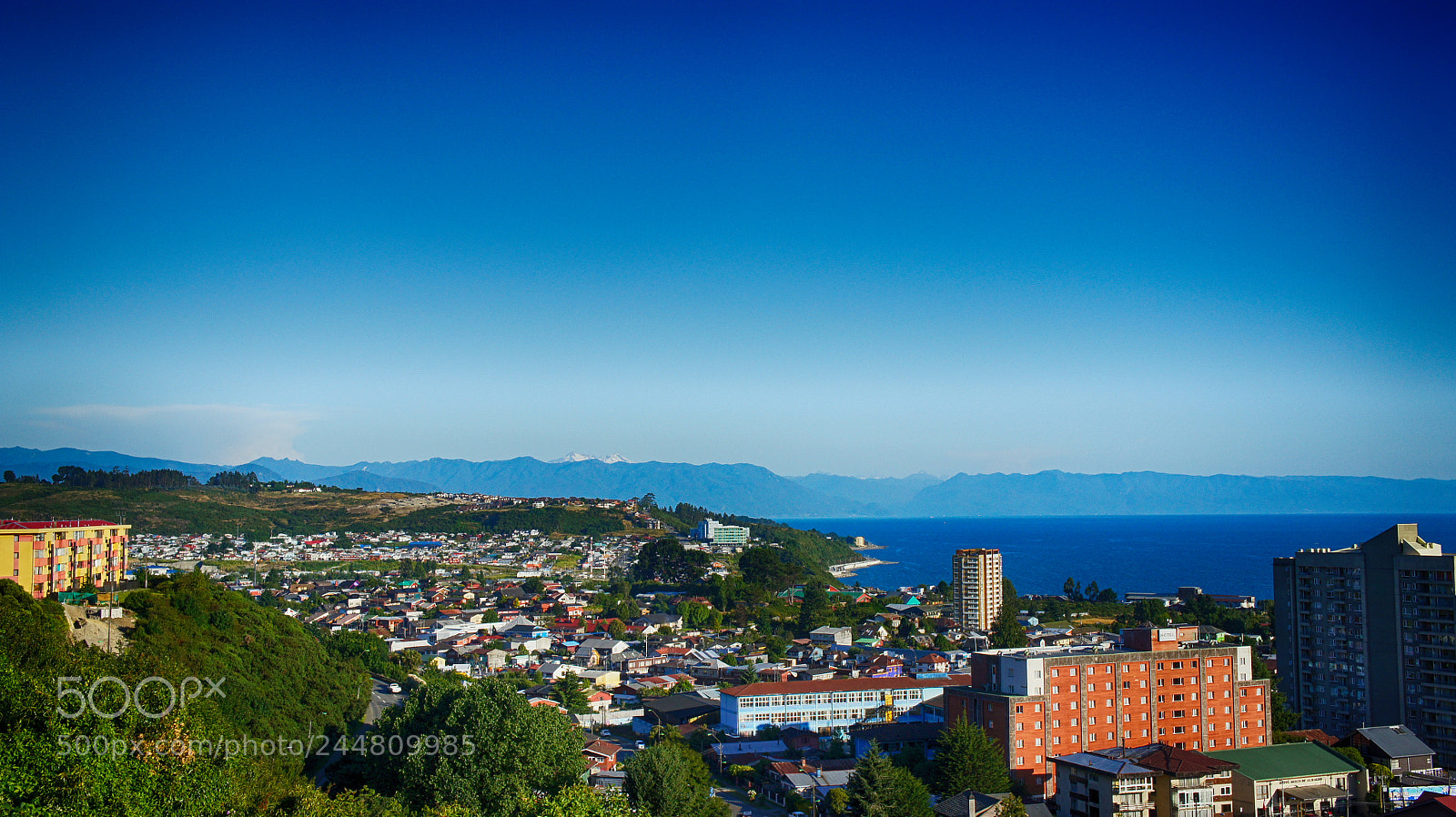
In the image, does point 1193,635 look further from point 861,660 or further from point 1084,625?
point 1084,625

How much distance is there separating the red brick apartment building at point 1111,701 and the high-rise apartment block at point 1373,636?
3691 millimetres

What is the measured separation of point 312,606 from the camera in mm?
32969

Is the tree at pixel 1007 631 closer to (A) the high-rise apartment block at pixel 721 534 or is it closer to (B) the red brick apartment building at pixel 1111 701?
(B) the red brick apartment building at pixel 1111 701

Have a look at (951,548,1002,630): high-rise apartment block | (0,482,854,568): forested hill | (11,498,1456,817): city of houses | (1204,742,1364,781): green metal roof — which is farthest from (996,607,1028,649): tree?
(0,482,854,568): forested hill

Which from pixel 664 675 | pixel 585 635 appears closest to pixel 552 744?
pixel 664 675

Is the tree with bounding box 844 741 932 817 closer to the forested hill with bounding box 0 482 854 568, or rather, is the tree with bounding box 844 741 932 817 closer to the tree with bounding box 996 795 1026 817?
the tree with bounding box 996 795 1026 817

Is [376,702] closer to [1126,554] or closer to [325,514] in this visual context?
[325,514]

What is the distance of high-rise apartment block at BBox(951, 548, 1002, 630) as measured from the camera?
32.1 metres

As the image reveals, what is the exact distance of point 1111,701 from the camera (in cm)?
1431

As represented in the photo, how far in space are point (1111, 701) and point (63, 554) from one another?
17486 mm

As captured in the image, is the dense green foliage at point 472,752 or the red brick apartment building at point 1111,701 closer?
the dense green foliage at point 472,752

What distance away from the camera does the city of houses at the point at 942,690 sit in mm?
12648

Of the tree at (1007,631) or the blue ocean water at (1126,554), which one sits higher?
the tree at (1007,631)

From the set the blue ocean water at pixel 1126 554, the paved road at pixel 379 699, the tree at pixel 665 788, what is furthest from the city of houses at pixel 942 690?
the blue ocean water at pixel 1126 554
